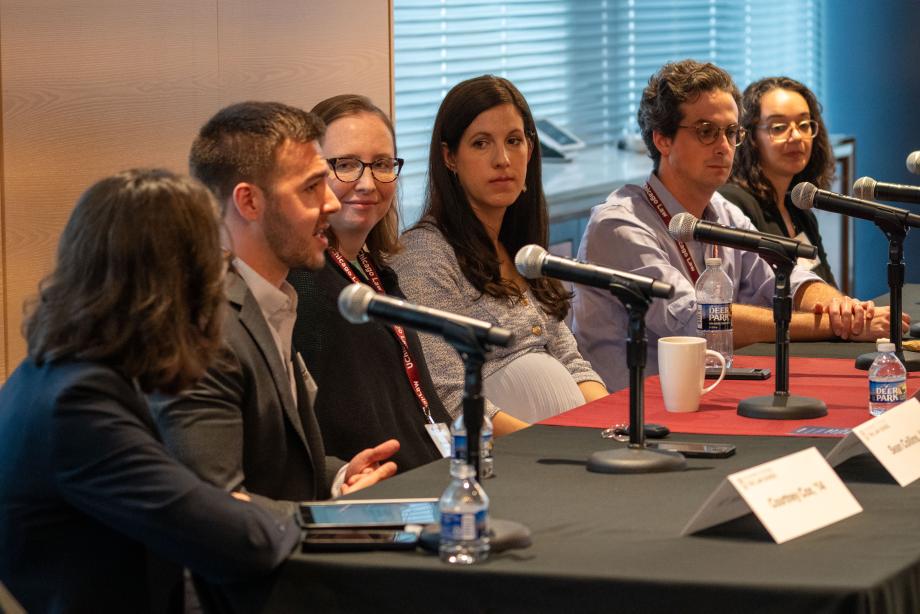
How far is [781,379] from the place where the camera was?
7.97ft

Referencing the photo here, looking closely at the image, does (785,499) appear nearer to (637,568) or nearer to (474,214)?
(637,568)

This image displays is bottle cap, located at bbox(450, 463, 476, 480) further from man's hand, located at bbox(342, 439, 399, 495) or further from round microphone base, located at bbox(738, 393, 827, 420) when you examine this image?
round microphone base, located at bbox(738, 393, 827, 420)

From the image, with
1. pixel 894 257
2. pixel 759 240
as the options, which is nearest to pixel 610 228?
pixel 894 257

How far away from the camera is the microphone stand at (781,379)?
2355 millimetres

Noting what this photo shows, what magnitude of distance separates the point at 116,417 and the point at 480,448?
453mm

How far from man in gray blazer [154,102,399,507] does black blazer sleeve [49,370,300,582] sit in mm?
350

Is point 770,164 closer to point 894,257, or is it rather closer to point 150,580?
point 894,257

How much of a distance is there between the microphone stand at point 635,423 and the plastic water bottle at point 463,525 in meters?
0.44

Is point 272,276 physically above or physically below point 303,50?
below

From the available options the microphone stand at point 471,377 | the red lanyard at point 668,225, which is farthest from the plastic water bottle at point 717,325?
the microphone stand at point 471,377

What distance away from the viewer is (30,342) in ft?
5.47

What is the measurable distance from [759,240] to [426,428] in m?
0.73

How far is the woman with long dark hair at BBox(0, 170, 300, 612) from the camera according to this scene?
5.15 feet

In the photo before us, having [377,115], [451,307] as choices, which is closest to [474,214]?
[451,307]
